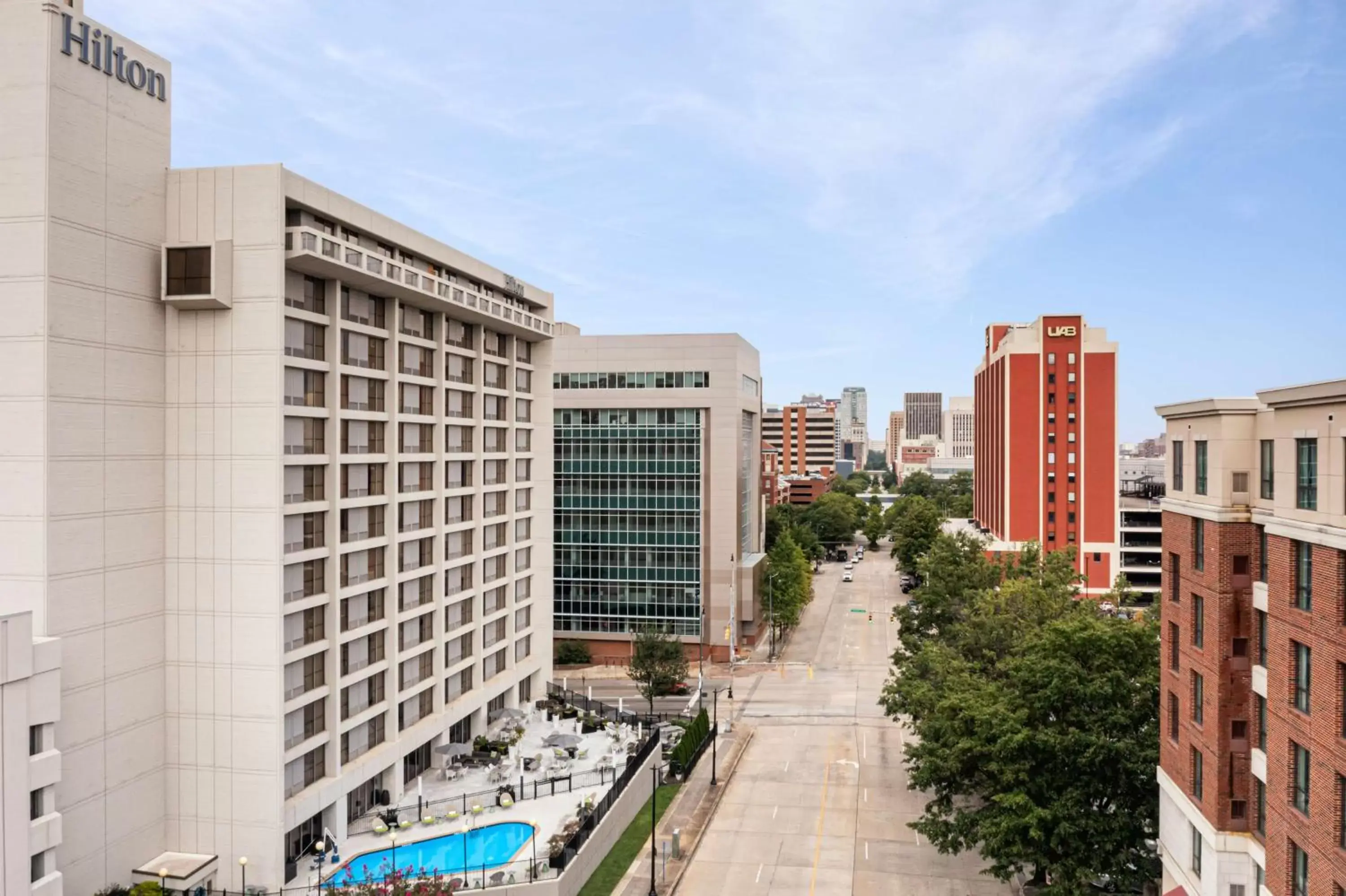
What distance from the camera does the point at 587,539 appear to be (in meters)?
79.5

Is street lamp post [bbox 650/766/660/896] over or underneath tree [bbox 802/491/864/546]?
underneath

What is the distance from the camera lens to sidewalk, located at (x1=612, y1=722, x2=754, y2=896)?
38.5 metres

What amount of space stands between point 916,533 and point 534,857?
98465 mm

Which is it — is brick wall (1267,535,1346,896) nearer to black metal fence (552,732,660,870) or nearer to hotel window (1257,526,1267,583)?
hotel window (1257,526,1267,583)

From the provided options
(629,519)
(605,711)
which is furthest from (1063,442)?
(605,711)

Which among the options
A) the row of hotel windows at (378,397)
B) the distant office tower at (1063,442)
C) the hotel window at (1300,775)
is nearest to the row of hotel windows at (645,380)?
the row of hotel windows at (378,397)

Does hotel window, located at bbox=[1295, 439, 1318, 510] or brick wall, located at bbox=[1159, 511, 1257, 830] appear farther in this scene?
brick wall, located at bbox=[1159, 511, 1257, 830]

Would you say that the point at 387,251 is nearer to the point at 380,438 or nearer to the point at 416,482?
the point at 380,438

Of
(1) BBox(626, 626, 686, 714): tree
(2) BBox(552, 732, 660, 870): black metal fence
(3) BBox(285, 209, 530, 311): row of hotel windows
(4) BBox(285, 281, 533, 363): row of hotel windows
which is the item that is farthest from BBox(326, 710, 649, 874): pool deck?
(3) BBox(285, 209, 530, 311): row of hotel windows

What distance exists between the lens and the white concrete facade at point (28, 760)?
1045 inches

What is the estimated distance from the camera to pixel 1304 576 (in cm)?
2467

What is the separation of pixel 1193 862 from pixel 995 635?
64.5 feet

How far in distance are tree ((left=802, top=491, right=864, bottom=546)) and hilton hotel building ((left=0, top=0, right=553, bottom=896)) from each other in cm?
12605

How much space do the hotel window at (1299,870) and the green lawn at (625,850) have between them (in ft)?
78.3
